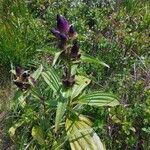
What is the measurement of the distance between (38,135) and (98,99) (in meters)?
0.44

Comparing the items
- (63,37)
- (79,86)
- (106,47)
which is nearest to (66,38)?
(63,37)

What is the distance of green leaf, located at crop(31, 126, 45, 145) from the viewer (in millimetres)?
2719

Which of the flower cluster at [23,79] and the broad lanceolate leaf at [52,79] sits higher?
the flower cluster at [23,79]

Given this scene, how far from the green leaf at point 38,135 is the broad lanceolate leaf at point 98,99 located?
0.31 m

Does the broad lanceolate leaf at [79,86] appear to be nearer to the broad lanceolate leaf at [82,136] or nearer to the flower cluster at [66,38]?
the broad lanceolate leaf at [82,136]

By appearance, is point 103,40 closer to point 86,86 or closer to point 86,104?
point 86,86

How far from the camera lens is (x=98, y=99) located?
2.77 metres

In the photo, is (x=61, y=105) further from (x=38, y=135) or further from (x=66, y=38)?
(x=66, y=38)

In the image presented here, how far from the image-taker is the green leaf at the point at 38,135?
8.92 ft

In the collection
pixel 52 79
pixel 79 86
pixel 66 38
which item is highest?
pixel 66 38

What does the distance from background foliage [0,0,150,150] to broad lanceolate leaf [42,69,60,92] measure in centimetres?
14

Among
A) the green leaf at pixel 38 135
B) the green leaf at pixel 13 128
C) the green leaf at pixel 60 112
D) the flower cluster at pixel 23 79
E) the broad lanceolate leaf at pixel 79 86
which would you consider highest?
the flower cluster at pixel 23 79

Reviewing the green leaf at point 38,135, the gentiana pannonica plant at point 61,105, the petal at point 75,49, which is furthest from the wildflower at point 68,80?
the green leaf at point 38,135

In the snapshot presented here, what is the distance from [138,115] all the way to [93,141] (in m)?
0.33
